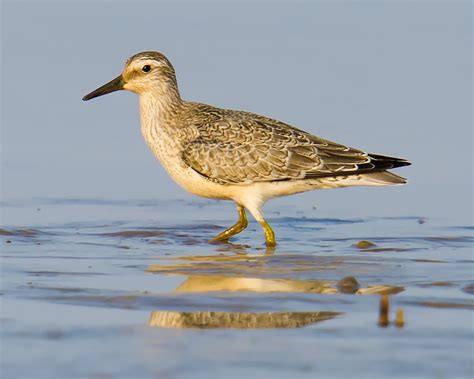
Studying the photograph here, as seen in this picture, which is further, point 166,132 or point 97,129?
point 97,129

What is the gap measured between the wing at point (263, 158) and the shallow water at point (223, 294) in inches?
24.0

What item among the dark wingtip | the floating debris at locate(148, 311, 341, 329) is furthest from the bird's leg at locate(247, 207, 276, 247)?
the floating debris at locate(148, 311, 341, 329)

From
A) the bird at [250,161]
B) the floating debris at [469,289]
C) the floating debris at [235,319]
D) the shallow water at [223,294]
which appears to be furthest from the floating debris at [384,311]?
the bird at [250,161]

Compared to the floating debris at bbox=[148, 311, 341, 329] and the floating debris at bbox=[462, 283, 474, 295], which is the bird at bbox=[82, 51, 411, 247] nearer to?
the floating debris at bbox=[462, 283, 474, 295]

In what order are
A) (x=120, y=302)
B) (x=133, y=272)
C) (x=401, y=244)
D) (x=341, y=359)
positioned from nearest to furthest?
(x=341, y=359), (x=120, y=302), (x=133, y=272), (x=401, y=244)

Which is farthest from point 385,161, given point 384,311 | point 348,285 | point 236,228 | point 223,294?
point 384,311

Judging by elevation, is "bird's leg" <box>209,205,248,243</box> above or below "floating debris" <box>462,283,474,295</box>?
above

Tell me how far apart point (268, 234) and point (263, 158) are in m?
0.75

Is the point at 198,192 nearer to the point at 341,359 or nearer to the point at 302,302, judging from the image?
the point at 302,302

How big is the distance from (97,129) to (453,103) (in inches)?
177

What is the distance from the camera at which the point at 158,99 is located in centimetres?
1298

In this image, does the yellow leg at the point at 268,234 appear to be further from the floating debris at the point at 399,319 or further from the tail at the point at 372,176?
the floating debris at the point at 399,319

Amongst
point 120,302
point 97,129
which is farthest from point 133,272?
point 97,129

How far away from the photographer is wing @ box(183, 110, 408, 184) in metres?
12.4
